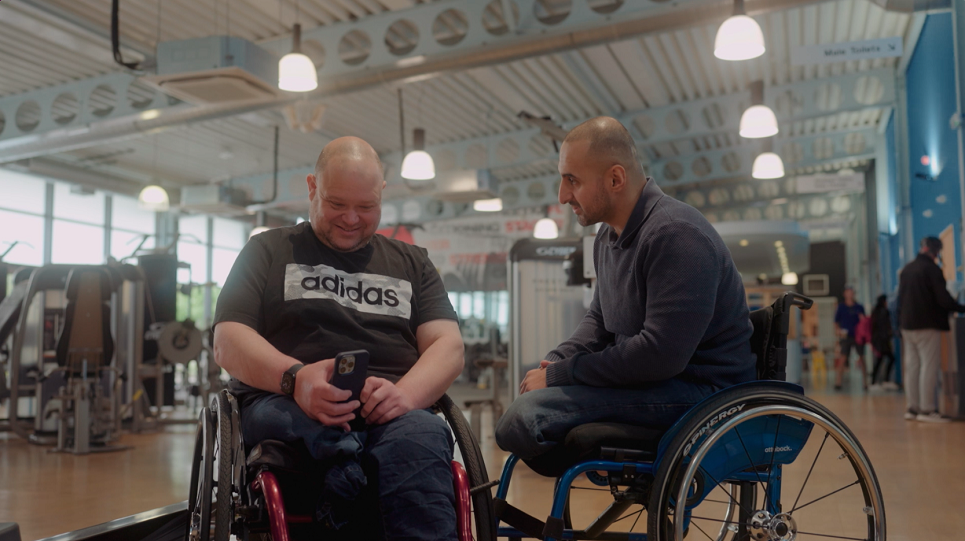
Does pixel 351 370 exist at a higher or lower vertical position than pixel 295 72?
lower

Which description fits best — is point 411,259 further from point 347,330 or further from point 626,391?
point 626,391

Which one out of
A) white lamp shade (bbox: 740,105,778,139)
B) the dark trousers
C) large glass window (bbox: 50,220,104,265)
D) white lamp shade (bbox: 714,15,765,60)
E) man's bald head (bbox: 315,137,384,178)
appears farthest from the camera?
large glass window (bbox: 50,220,104,265)

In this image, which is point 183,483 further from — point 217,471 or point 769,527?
point 769,527

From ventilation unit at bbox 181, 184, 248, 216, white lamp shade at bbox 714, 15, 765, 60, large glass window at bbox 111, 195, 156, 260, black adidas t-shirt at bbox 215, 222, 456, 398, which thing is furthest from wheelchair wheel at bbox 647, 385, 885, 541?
large glass window at bbox 111, 195, 156, 260

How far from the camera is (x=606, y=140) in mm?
1771

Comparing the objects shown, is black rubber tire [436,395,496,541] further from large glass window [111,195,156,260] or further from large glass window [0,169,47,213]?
large glass window [111,195,156,260]

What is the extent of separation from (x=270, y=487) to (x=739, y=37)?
13.9 feet

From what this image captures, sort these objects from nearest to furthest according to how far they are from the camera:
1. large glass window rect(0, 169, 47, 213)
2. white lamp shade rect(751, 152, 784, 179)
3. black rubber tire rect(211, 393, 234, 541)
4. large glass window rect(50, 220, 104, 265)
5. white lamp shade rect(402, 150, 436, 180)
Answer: black rubber tire rect(211, 393, 234, 541), white lamp shade rect(402, 150, 436, 180), white lamp shade rect(751, 152, 784, 179), large glass window rect(0, 169, 47, 213), large glass window rect(50, 220, 104, 265)

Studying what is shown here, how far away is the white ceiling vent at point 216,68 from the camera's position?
17.7 feet

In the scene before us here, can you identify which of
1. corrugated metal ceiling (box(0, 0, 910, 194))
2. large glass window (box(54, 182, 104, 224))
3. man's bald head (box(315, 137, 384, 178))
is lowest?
man's bald head (box(315, 137, 384, 178))

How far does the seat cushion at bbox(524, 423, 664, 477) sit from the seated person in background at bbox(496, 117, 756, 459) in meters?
0.03

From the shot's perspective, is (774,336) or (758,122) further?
(758,122)

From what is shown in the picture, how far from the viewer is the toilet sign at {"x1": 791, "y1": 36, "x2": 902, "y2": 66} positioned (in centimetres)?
613

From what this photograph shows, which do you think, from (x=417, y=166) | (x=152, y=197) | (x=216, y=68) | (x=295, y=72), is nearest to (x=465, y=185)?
(x=417, y=166)
